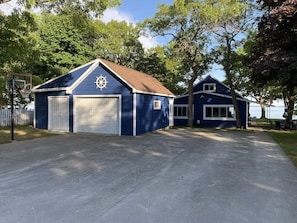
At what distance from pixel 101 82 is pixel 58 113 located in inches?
143

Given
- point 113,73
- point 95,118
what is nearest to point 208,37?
point 113,73

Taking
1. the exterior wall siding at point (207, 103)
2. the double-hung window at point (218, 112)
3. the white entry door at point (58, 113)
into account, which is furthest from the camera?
the double-hung window at point (218, 112)

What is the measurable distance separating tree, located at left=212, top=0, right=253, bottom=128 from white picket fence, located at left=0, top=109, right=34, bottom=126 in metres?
16.1

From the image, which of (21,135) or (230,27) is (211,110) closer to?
(230,27)

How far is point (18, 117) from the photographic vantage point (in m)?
18.8

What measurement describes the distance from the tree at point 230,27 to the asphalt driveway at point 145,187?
12.7 metres

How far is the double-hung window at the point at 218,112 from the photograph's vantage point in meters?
20.8

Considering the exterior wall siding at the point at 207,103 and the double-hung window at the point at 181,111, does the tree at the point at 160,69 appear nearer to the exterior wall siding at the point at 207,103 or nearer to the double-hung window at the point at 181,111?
the double-hung window at the point at 181,111

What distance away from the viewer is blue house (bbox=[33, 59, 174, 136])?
1357 centimetres

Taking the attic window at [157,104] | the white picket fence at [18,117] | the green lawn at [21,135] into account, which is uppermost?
the attic window at [157,104]

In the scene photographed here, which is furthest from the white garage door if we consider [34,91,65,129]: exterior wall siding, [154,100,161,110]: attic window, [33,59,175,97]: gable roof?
[154,100,161,110]: attic window

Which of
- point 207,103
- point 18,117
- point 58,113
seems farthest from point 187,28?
point 18,117

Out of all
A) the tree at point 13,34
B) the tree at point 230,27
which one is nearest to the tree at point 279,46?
the tree at point 230,27

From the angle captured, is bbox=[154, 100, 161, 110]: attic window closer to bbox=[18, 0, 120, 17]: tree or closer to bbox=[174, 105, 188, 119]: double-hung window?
bbox=[174, 105, 188, 119]: double-hung window
